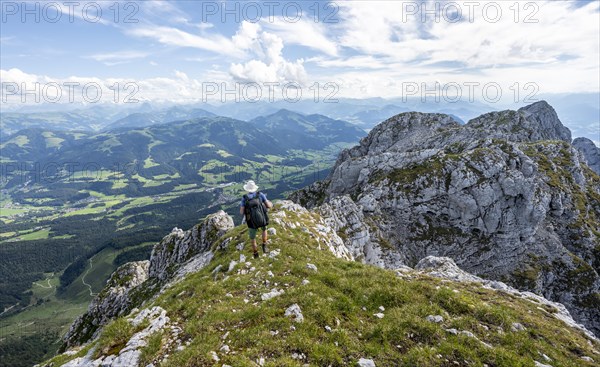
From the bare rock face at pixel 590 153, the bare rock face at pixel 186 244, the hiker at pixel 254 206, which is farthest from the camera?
the bare rock face at pixel 590 153

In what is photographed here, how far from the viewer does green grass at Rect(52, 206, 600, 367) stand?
11.8 m

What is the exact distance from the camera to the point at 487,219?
76.6 m

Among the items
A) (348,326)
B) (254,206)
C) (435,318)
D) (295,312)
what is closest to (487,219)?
(435,318)

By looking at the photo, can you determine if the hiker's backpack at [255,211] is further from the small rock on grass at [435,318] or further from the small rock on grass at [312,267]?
the small rock on grass at [435,318]

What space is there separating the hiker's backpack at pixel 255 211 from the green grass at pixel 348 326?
347cm

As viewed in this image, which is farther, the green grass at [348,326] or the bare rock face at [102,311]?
the bare rock face at [102,311]

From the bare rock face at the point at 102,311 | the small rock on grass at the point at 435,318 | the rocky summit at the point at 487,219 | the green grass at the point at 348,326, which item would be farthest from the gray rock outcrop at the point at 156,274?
the small rock on grass at the point at 435,318

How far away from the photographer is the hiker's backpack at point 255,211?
19703 mm

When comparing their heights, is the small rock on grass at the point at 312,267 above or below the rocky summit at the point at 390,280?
above

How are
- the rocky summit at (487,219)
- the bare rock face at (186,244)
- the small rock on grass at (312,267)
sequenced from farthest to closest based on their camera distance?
the rocky summit at (487,219) < the bare rock face at (186,244) < the small rock on grass at (312,267)

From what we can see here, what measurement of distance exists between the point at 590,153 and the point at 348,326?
26221cm

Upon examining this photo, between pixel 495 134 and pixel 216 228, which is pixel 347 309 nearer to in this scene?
pixel 216 228

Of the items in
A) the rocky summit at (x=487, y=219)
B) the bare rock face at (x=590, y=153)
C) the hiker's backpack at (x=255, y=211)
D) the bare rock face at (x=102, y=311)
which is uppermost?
the bare rock face at (x=590, y=153)

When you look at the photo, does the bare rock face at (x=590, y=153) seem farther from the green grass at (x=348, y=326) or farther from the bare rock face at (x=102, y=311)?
the bare rock face at (x=102, y=311)
